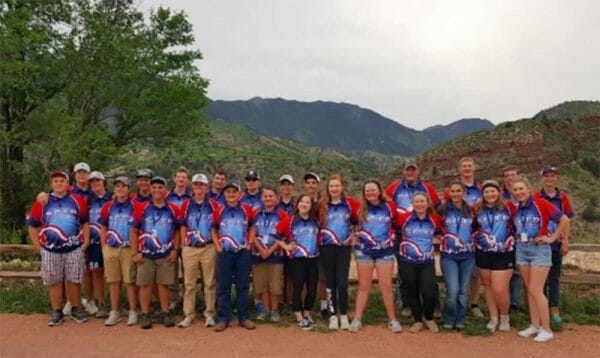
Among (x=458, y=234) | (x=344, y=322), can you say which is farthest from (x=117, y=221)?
(x=458, y=234)

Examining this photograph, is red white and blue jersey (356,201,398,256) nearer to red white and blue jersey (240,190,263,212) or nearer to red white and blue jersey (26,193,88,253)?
red white and blue jersey (240,190,263,212)

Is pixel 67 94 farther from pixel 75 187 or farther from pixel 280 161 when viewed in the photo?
pixel 280 161

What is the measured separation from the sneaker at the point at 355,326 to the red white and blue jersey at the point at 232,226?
1671 mm

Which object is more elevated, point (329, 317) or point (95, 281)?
point (95, 281)

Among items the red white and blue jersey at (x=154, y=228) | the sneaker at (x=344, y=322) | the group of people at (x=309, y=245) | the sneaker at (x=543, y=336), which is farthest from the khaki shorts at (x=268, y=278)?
the sneaker at (x=543, y=336)

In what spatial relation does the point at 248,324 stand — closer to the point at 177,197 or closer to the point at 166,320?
the point at 166,320

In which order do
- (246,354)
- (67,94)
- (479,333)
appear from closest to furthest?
(246,354), (479,333), (67,94)

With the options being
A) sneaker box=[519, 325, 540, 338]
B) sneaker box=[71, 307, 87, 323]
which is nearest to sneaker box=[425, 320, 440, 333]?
sneaker box=[519, 325, 540, 338]

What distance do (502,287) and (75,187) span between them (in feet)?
19.0

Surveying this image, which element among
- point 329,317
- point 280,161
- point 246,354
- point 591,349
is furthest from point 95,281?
point 280,161

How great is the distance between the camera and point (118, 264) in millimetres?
7055

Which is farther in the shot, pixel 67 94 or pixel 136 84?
pixel 136 84

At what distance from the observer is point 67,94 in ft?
59.6

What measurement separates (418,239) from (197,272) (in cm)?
285
